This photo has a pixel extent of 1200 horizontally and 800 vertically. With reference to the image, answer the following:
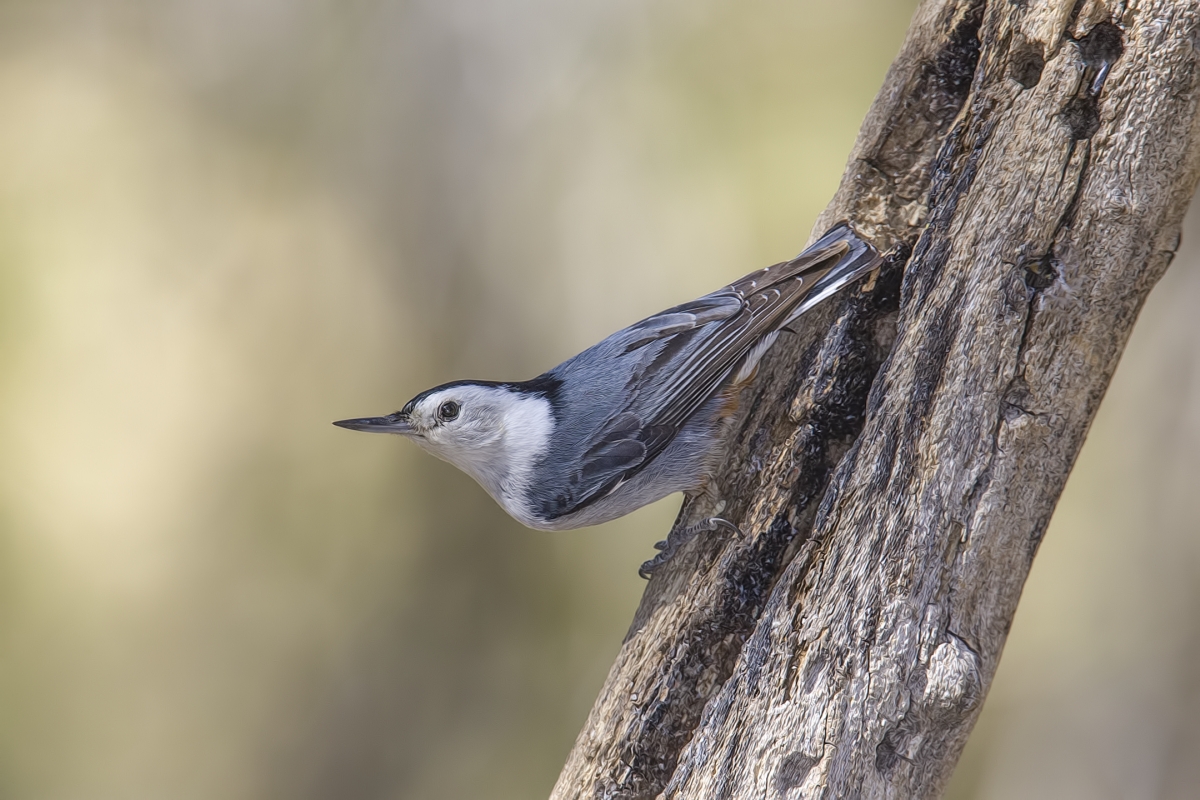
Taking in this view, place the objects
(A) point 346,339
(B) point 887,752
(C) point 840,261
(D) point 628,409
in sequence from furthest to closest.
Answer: (A) point 346,339
(D) point 628,409
(C) point 840,261
(B) point 887,752

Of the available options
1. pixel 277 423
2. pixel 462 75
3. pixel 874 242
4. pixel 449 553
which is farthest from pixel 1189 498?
pixel 277 423

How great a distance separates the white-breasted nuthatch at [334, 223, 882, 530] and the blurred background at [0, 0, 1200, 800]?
1528 mm

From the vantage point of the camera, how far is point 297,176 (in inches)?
141

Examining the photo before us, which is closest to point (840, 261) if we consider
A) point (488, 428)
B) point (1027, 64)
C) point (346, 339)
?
point (1027, 64)

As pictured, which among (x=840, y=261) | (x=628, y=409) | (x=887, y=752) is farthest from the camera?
(x=628, y=409)

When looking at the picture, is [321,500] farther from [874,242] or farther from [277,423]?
[874,242]

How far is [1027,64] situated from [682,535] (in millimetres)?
1084

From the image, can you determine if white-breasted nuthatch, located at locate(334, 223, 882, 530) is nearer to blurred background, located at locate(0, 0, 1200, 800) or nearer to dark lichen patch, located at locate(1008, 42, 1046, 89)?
dark lichen patch, located at locate(1008, 42, 1046, 89)

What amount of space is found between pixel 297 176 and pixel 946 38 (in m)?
2.70

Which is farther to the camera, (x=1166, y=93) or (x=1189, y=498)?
(x=1189, y=498)

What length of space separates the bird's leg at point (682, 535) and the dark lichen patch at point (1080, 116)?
918 millimetres

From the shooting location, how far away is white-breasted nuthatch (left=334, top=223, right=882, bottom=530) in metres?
1.77

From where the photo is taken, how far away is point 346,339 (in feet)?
11.8

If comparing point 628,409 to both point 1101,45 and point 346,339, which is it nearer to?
point 1101,45
